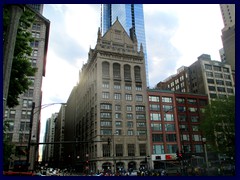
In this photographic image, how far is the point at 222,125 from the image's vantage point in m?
43.2

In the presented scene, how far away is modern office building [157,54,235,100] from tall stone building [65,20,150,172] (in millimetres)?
25039

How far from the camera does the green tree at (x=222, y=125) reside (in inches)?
1671

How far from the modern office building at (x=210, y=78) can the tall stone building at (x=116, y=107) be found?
82.2 ft

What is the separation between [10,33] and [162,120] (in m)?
67.1

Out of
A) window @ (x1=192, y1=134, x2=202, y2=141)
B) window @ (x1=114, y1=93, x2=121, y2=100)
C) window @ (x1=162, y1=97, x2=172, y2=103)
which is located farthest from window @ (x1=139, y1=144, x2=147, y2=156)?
window @ (x1=192, y1=134, x2=202, y2=141)

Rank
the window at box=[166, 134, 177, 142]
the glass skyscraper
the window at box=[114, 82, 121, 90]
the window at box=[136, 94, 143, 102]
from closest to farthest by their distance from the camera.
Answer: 1. the window at box=[166, 134, 177, 142]
2. the window at box=[114, 82, 121, 90]
3. the window at box=[136, 94, 143, 102]
4. the glass skyscraper

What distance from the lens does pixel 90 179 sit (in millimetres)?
7578

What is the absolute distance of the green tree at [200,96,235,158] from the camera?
1671 inches

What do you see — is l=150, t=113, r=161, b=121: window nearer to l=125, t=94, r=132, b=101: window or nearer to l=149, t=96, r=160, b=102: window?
l=149, t=96, r=160, b=102: window

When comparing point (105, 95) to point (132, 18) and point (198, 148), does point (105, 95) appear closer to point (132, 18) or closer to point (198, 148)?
point (198, 148)

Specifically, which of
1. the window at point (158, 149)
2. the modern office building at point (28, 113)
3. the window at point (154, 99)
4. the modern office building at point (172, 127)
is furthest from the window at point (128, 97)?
the modern office building at point (28, 113)

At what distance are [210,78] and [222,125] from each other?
162 ft

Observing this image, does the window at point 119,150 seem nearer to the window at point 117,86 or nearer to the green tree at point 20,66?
the window at point 117,86

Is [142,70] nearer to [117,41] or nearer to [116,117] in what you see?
[117,41]
